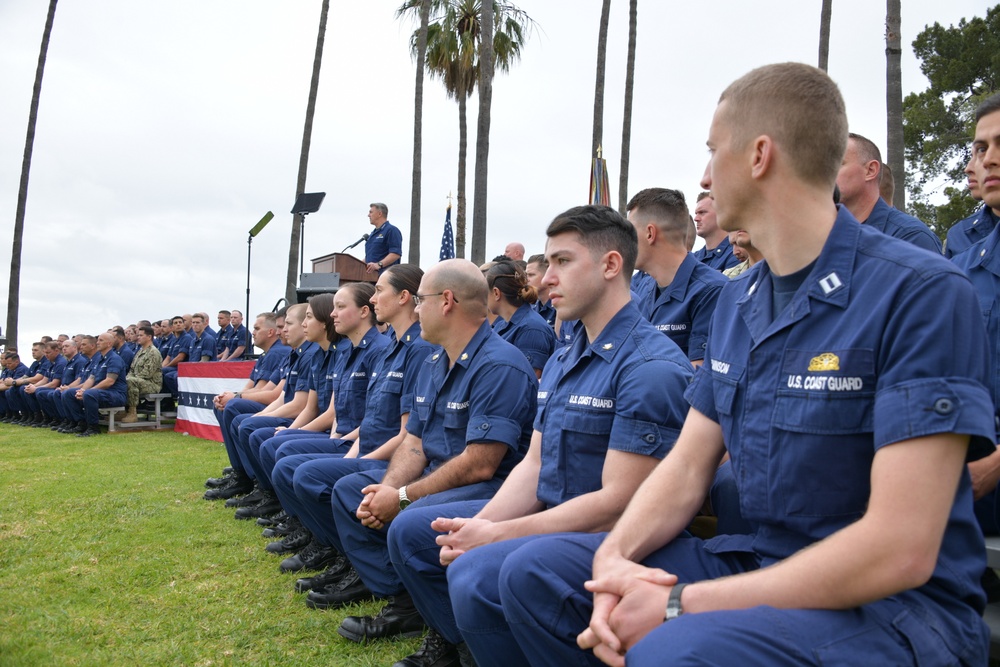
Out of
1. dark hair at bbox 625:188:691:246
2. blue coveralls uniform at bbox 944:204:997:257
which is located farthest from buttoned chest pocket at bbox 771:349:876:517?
dark hair at bbox 625:188:691:246

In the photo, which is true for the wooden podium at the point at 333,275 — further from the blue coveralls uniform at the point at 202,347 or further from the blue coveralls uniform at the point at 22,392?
the blue coveralls uniform at the point at 22,392

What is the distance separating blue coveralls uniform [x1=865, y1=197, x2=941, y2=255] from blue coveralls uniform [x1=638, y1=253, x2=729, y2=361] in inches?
29.7

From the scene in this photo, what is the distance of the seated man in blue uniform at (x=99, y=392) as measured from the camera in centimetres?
1327

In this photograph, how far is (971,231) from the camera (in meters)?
3.34

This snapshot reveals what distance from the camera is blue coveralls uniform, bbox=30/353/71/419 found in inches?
588

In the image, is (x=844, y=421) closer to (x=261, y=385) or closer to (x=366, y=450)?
(x=366, y=450)

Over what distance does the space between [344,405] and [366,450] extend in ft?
2.98

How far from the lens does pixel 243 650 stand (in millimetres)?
3645

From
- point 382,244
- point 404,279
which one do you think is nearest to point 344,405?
point 404,279

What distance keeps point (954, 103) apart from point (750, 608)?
19.6m

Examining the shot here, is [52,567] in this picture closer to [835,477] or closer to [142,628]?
[142,628]

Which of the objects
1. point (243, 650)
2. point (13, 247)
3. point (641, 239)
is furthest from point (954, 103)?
point (13, 247)

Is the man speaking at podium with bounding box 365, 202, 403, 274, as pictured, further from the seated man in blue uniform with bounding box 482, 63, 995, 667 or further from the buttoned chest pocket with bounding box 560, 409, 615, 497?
the seated man in blue uniform with bounding box 482, 63, 995, 667

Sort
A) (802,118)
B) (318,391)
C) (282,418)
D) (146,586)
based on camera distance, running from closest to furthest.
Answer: (802,118) < (146,586) < (318,391) < (282,418)
